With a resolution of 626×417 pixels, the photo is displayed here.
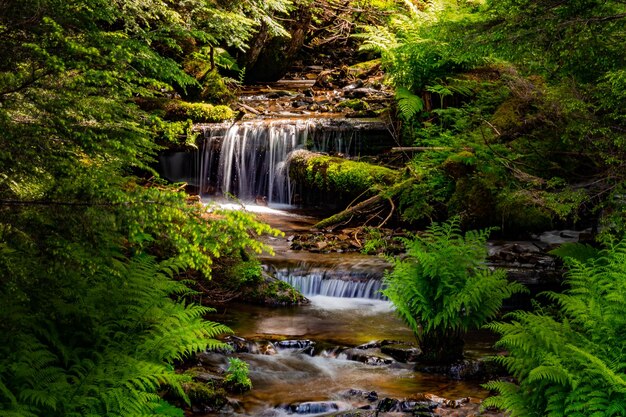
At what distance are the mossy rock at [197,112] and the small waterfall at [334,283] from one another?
793cm

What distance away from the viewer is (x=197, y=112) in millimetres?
17859

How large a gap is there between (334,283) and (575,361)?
Result: 249 inches

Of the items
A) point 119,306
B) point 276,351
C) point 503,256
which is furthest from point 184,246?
point 503,256

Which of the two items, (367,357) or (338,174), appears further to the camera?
(338,174)

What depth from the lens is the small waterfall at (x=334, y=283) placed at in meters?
10.8

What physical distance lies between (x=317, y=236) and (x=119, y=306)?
26.0ft

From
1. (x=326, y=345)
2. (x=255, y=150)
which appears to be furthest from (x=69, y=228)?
(x=255, y=150)

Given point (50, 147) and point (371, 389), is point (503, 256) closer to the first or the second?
point (371, 389)

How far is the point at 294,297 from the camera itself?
10445 mm

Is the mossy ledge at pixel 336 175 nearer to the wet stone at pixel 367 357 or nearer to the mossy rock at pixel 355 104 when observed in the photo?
the mossy rock at pixel 355 104

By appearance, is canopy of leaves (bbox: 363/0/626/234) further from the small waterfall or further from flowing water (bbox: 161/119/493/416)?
the small waterfall

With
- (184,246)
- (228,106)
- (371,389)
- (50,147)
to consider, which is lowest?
(371,389)

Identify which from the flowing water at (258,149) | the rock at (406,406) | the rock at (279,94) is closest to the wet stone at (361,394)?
the rock at (406,406)

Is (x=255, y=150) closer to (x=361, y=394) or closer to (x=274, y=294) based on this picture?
(x=274, y=294)
